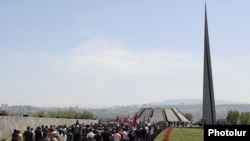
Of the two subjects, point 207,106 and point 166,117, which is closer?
point 207,106

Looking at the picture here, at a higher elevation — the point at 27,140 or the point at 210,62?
the point at 210,62

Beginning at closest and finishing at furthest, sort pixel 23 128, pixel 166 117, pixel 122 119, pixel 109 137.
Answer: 1. pixel 109 137
2. pixel 23 128
3. pixel 122 119
4. pixel 166 117

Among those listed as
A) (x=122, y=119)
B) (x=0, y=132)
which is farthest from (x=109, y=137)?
(x=122, y=119)

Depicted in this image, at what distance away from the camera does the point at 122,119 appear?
5494cm

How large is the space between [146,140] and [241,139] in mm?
23367

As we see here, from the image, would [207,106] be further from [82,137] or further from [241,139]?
[241,139]

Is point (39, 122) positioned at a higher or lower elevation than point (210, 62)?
lower

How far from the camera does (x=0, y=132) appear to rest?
34.8 meters

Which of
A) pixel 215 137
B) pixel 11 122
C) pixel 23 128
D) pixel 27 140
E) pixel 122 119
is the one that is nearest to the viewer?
pixel 215 137

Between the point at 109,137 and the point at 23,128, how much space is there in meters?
18.4

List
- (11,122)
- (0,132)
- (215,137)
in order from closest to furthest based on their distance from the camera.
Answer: (215,137) → (0,132) → (11,122)

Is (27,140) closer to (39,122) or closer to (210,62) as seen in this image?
(39,122)

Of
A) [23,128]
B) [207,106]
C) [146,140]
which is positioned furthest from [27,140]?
[207,106]

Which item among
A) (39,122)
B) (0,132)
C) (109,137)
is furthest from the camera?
(39,122)
